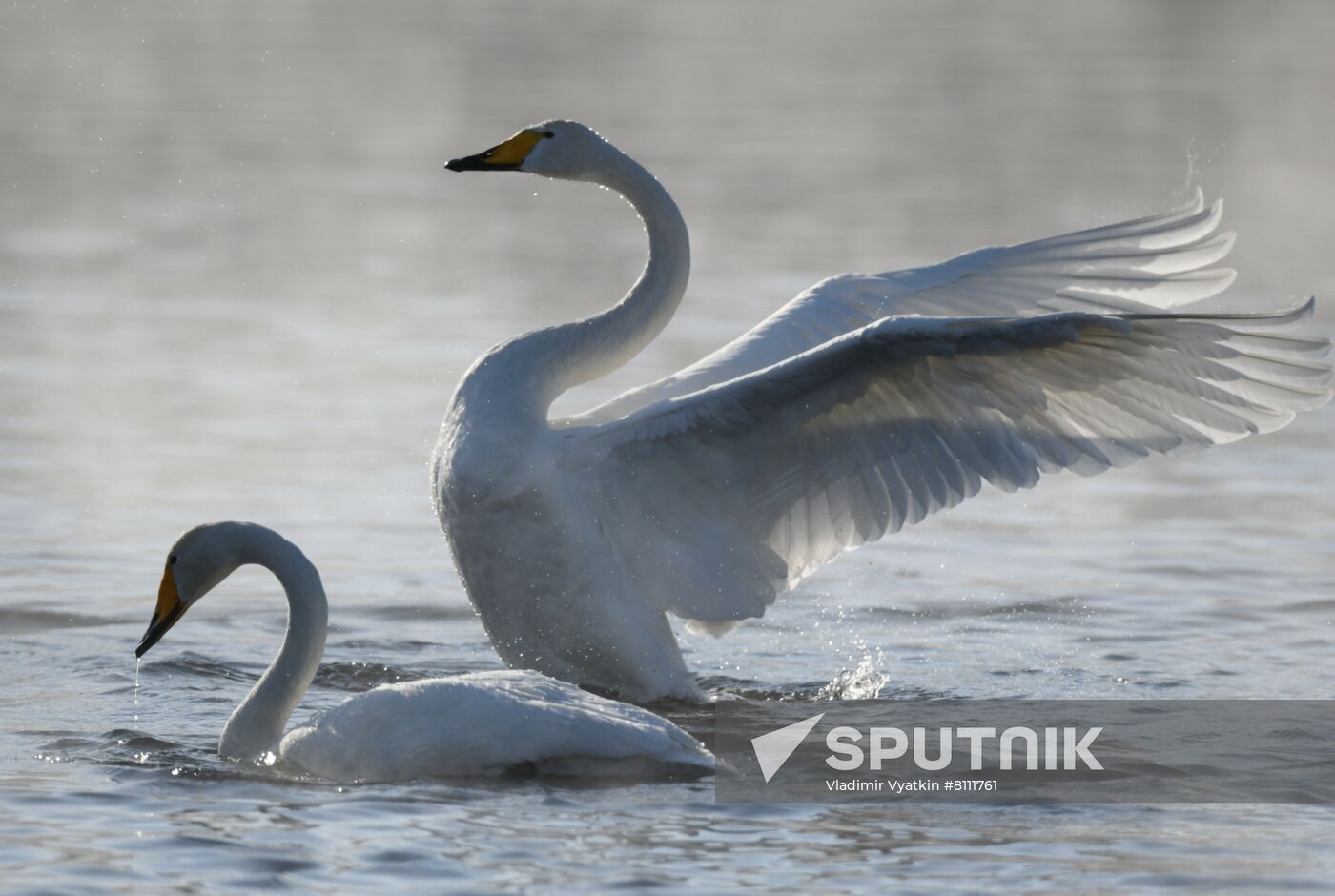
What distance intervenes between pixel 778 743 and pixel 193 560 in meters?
2.18

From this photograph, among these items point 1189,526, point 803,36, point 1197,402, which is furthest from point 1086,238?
point 803,36

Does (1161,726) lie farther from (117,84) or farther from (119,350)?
(117,84)

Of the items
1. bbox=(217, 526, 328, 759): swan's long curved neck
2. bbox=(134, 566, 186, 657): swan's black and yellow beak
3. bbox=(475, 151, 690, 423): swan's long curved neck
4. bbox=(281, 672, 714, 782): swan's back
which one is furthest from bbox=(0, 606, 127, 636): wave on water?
bbox=(281, 672, 714, 782): swan's back

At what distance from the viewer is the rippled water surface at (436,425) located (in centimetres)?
695

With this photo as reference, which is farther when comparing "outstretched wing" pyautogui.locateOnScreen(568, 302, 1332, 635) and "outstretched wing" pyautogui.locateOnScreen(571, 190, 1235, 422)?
"outstretched wing" pyautogui.locateOnScreen(571, 190, 1235, 422)

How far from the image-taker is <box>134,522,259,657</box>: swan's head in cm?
830

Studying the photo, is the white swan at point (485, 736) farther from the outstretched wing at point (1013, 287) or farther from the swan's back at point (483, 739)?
the outstretched wing at point (1013, 287)

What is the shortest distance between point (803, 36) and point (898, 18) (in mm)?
3542

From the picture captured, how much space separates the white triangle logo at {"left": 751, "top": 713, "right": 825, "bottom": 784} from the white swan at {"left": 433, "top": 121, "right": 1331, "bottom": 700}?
0.46m

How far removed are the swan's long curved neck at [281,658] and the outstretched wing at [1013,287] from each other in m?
1.48

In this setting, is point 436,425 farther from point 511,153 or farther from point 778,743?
point 778,743

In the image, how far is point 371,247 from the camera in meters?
18.2
